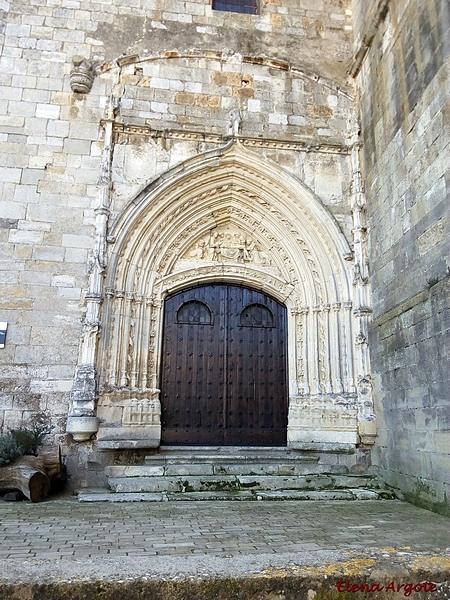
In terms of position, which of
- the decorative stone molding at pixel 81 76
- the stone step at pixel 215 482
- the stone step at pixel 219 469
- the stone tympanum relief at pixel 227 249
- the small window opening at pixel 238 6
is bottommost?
the stone step at pixel 215 482

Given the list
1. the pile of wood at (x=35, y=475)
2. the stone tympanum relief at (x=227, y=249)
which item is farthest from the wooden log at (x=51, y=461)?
the stone tympanum relief at (x=227, y=249)

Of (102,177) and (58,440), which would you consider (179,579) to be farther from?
(102,177)

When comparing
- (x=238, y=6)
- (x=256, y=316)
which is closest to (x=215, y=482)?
(x=256, y=316)

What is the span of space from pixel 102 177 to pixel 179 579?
16.1 feet

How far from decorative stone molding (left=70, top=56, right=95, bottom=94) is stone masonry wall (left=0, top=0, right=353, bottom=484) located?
0.28 feet

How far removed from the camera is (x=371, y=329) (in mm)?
6184

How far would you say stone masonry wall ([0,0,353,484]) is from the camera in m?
5.79

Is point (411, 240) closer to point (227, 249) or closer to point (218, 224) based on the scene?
point (227, 249)

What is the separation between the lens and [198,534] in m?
3.50

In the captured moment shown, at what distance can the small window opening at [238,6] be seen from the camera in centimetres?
752

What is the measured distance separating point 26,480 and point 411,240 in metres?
4.41

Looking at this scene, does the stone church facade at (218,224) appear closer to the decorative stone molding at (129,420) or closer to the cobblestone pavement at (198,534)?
the decorative stone molding at (129,420)

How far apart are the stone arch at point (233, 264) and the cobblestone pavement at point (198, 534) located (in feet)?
5.02

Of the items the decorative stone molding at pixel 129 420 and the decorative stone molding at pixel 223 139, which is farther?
the decorative stone molding at pixel 223 139
